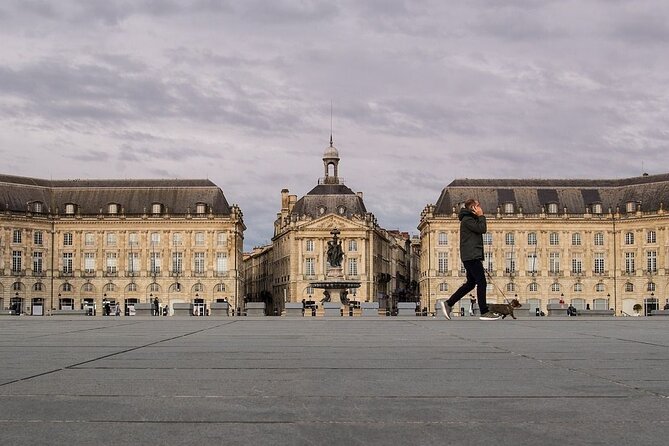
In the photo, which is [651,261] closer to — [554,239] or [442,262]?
[554,239]

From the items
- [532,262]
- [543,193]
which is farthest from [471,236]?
[543,193]

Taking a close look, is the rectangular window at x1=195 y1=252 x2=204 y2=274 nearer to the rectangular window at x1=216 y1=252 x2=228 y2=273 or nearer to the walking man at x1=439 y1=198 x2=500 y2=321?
the rectangular window at x1=216 y1=252 x2=228 y2=273

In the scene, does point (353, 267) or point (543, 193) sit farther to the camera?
point (353, 267)

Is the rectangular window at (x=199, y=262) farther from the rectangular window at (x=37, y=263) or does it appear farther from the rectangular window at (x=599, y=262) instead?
the rectangular window at (x=599, y=262)

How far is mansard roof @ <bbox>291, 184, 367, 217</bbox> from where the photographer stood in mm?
124438

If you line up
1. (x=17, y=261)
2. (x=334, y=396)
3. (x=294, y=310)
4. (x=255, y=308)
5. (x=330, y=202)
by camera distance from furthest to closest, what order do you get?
(x=330, y=202)
(x=17, y=261)
(x=294, y=310)
(x=255, y=308)
(x=334, y=396)

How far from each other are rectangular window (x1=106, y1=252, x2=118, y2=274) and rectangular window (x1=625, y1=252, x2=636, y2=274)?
195 ft

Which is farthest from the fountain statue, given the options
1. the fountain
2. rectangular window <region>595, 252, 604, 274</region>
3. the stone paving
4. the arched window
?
the arched window

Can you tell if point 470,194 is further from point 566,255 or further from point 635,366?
point 635,366

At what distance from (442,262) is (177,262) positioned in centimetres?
3112

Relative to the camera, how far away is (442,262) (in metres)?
117

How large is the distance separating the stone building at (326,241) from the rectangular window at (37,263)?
29641 mm

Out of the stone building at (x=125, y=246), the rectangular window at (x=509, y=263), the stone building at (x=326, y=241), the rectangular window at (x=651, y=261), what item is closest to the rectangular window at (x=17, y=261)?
the stone building at (x=125, y=246)

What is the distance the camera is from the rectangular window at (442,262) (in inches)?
4601
